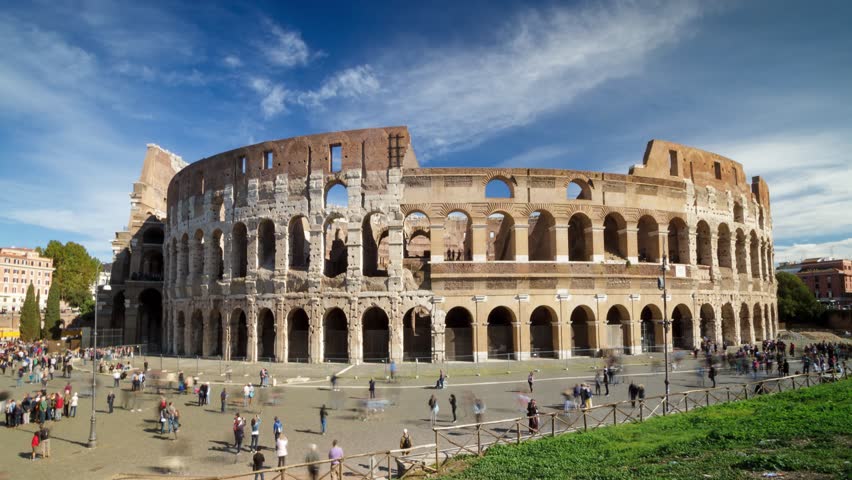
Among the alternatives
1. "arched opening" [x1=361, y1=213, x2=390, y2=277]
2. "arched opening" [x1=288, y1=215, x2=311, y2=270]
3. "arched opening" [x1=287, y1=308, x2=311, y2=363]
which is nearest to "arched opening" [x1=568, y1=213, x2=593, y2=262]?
"arched opening" [x1=361, y1=213, x2=390, y2=277]

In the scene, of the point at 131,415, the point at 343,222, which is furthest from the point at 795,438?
the point at 343,222

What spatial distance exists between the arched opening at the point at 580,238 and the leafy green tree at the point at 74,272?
58346 mm

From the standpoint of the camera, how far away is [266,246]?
38062 millimetres

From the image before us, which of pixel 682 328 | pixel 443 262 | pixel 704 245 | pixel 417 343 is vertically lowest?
pixel 417 343

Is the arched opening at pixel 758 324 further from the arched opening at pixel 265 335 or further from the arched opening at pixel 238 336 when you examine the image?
the arched opening at pixel 238 336

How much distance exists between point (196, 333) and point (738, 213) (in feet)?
141

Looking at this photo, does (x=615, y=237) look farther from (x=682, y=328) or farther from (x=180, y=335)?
(x=180, y=335)

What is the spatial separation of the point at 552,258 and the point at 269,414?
20.0 meters

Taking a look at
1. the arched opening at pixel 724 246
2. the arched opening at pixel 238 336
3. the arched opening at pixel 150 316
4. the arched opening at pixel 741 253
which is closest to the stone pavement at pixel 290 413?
the arched opening at pixel 238 336

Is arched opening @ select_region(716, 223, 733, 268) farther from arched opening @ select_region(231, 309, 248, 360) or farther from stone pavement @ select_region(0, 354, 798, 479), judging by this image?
arched opening @ select_region(231, 309, 248, 360)

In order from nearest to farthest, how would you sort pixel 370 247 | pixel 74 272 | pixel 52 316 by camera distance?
1. pixel 370 247
2. pixel 52 316
3. pixel 74 272

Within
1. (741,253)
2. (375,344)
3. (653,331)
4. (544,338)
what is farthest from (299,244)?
(741,253)

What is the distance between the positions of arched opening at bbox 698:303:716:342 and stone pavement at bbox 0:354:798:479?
8.23 metres

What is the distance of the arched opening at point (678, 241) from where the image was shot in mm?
36594
